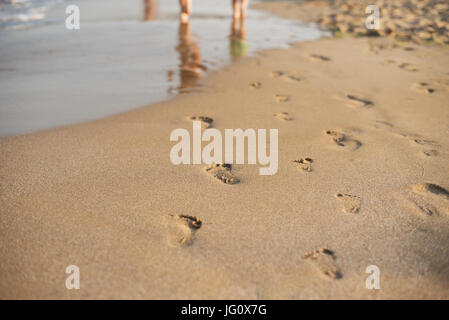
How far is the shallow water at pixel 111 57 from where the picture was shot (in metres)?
2.69

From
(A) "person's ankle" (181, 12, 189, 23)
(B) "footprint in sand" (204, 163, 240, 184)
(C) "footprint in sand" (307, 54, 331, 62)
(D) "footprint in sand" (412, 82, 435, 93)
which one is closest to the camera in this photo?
(B) "footprint in sand" (204, 163, 240, 184)

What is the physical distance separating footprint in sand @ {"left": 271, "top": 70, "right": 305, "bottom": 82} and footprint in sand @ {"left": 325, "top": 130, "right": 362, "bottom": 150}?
1187 mm

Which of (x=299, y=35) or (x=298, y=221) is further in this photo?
(x=299, y=35)

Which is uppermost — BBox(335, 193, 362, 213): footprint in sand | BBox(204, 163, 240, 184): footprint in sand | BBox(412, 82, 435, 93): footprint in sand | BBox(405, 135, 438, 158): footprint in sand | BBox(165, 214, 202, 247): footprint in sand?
BBox(412, 82, 435, 93): footprint in sand

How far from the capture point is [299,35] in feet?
17.6

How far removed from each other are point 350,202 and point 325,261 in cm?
46

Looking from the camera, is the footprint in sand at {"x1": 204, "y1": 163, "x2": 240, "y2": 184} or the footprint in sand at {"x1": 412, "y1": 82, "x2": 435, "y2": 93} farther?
the footprint in sand at {"x1": 412, "y1": 82, "x2": 435, "y2": 93}

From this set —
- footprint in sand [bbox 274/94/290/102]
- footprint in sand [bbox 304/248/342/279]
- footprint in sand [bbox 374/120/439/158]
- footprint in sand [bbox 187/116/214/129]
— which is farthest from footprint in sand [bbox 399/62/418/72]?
footprint in sand [bbox 304/248/342/279]

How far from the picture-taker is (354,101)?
9.45ft

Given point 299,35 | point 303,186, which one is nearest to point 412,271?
point 303,186

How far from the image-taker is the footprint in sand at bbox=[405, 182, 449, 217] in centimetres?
164

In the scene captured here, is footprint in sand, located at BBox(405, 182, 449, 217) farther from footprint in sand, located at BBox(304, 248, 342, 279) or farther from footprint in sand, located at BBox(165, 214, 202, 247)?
footprint in sand, located at BBox(165, 214, 202, 247)
